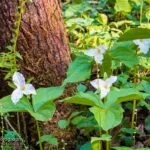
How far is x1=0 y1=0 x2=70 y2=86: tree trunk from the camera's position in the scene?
Result: 7.98 feet

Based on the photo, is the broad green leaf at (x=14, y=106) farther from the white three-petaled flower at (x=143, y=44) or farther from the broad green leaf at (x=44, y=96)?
the white three-petaled flower at (x=143, y=44)

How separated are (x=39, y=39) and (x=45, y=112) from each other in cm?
56

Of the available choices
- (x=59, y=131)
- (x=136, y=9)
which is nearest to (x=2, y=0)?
(x=59, y=131)

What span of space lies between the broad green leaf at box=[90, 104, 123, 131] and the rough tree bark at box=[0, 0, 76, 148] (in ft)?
1.83

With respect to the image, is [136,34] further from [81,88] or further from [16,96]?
[16,96]

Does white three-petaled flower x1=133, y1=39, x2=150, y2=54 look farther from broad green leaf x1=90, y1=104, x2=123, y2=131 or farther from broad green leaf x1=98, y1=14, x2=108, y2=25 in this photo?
broad green leaf x1=98, y1=14, x2=108, y2=25

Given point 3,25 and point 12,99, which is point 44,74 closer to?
point 3,25

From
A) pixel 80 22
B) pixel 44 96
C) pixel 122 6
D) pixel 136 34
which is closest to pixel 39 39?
pixel 44 96

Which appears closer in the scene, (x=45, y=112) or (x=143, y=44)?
(x=45, y=112)

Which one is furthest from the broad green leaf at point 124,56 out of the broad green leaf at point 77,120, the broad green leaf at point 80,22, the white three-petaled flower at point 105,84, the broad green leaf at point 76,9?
the broad green leaf at point 76,9

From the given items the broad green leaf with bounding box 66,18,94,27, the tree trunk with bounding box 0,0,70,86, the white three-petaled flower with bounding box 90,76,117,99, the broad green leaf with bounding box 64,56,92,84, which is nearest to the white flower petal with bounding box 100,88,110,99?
the white three-petaled flower with bounding box 90,76,117,99

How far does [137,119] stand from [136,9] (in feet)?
4.77

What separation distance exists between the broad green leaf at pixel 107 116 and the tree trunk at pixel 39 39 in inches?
24.2

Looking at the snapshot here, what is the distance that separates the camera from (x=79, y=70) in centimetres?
219
